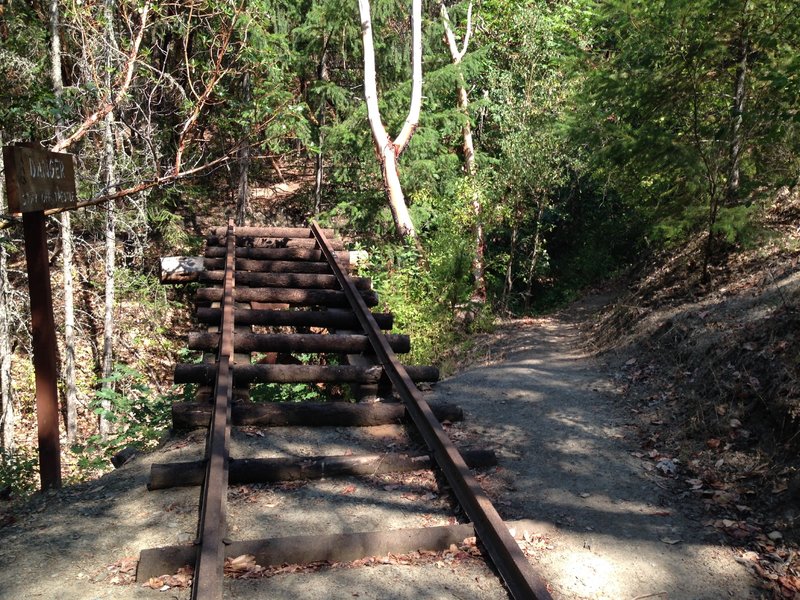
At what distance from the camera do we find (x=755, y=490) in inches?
156

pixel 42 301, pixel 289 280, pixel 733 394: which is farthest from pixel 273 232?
pixel 733 394

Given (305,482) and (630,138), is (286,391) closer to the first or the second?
(305,482)

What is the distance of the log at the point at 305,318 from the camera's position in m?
6.47

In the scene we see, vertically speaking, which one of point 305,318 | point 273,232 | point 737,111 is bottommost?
point 305,318

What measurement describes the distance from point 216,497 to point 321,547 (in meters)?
0.62

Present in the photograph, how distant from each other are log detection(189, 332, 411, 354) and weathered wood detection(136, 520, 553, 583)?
276cm

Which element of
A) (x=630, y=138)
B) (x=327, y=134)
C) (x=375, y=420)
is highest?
(x=327, y=134)

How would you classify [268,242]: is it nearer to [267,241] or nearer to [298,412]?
[267,241]

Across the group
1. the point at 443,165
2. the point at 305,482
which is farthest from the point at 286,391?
the point at 443,165

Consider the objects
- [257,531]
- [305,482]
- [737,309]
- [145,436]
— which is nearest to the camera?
[257,531]

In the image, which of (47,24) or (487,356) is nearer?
(487,356)

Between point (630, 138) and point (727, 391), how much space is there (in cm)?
426

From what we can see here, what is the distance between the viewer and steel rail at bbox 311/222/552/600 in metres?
2.77

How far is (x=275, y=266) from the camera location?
866cm
